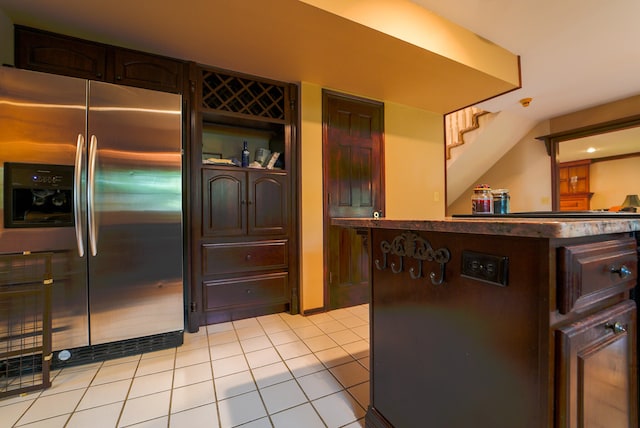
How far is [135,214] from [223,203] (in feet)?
2.25

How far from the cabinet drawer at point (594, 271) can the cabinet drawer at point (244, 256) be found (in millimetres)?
2155

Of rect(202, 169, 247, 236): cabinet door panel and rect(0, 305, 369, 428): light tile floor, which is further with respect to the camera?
rect(202, 169, 247, 236): cabinet door panel

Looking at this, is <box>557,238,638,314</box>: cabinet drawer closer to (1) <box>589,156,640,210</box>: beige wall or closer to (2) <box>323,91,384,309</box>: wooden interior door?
(2) <box>323,91,384,309</box>: wooden interior door

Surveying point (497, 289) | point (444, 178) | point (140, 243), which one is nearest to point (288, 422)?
point (497, 289)

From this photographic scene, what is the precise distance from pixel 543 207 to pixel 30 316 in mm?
6155

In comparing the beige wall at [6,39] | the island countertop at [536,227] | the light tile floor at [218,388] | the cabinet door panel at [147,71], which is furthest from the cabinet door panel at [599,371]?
the beige wall at [6,39]

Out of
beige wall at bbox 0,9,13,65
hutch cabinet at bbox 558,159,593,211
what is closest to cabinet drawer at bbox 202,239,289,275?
beige wall at bbox 0,9,13,65

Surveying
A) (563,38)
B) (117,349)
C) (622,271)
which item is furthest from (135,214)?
(563,38)

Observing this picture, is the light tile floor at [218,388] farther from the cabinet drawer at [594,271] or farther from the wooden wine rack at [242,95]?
the wooden wine rack at [242,95]

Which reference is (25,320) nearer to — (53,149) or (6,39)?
(53,149)

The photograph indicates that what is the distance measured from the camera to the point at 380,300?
1147 millimetres

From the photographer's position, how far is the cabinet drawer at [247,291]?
7.57ft

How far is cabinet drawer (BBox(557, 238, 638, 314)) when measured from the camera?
2.10 ft

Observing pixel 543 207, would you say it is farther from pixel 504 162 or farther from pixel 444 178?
pixel 444 178
